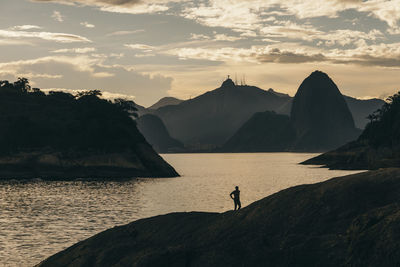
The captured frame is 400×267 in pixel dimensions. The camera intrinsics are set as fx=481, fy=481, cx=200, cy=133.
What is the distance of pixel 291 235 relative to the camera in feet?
65.1

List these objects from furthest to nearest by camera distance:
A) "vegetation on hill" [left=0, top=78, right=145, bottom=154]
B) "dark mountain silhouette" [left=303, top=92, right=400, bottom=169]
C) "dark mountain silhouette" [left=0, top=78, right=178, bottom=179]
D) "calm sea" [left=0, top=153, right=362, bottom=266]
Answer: "dark mountain silhouette" [left=303, top=92, right=400, bottom=169], "vegetation on hill" [left=0, top=78, right=145, bottom=154], "dark mountain silhouette" [left=0, top=78, right=178, bottom=179], "calm sea" [left=0, top=153, right=362, bottom=266]

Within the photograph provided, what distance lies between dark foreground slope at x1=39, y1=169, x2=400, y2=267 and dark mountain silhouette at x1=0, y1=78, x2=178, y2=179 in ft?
353

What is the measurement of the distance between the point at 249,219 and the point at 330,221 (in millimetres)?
3656

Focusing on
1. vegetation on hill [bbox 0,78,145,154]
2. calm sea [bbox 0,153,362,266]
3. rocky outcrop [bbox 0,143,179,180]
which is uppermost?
vegetation on hill [bbox 0,78,145,154]

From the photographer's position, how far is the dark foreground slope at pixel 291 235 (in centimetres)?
1759

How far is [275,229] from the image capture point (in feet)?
67.9

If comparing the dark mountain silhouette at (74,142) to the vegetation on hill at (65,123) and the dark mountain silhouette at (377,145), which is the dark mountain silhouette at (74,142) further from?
Answer: the dark mountain silhouette at (377,145)

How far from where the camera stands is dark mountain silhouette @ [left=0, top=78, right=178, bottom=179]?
426 feet

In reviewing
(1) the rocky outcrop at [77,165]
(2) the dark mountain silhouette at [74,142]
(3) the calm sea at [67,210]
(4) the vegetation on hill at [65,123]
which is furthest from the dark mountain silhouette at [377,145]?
(3) the calm sea at [67,210]

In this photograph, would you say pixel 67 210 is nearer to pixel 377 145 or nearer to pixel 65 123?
pixel 65 123

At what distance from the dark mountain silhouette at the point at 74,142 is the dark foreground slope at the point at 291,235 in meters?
108

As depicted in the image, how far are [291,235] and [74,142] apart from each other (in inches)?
5037

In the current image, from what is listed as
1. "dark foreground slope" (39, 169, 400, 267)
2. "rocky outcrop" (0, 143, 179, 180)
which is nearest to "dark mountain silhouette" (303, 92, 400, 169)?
"rocky outcrop" (0, 143, 179, 180)

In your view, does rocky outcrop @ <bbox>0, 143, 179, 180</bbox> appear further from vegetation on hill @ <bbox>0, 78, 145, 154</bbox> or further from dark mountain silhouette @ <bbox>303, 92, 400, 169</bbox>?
dark mountain silhouette @ <bbox>303, 92, 400, 169</bbox>
